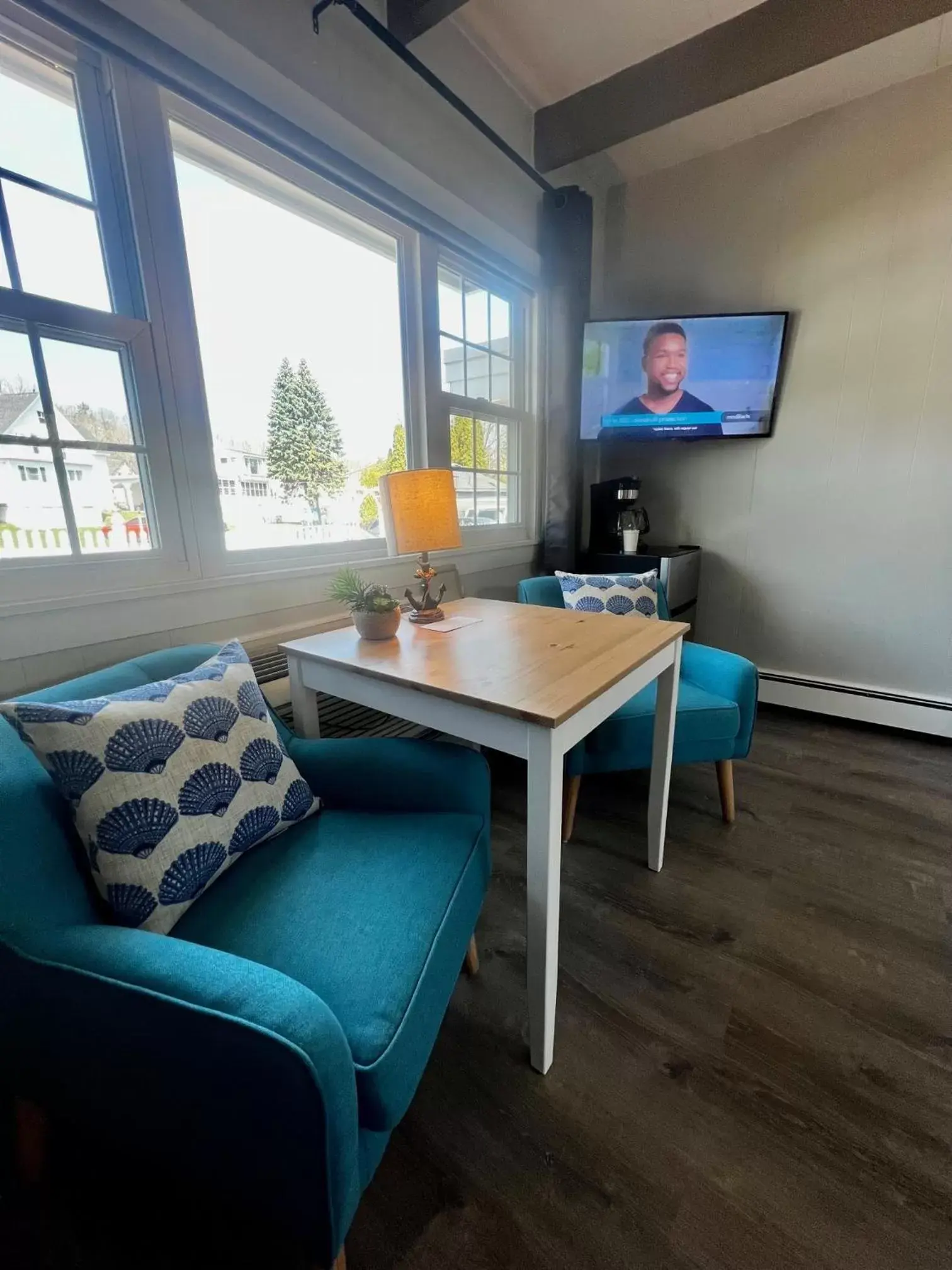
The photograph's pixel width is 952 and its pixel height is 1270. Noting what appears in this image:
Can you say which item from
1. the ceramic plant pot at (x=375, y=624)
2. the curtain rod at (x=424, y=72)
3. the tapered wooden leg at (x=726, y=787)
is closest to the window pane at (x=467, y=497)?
the ceramic plant pot at (x=375, y=624)

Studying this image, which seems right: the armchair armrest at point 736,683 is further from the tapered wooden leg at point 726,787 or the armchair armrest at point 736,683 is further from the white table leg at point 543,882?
the white table leg at point 543,882

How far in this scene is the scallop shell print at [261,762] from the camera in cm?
97

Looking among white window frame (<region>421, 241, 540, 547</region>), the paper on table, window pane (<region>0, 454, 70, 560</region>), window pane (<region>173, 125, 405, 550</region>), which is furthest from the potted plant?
white window frame (<region>421, 241, 540, 547</region>)

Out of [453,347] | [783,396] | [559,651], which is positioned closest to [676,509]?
[783,396]

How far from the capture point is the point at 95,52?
1135 mm

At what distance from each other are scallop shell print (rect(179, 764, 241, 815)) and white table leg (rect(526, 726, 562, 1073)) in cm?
54

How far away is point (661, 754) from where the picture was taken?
1518 millimetres

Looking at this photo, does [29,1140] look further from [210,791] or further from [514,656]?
[514,656]

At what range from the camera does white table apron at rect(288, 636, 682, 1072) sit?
0.94 m

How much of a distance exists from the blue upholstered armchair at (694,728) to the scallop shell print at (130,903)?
1152 millimetres

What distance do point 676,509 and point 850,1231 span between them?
8.76 ft

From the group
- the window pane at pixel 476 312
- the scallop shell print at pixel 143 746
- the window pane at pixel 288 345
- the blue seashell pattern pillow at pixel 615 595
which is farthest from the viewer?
the window pane at pixel 476 312

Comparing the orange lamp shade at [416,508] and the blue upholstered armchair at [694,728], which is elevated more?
the orange lamp shade at [416,508]

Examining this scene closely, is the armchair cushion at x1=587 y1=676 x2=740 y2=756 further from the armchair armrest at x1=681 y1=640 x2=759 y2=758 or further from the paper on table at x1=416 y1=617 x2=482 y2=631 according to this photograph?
the paper on table at x1=416 y1=617 x2=482 y2=631
